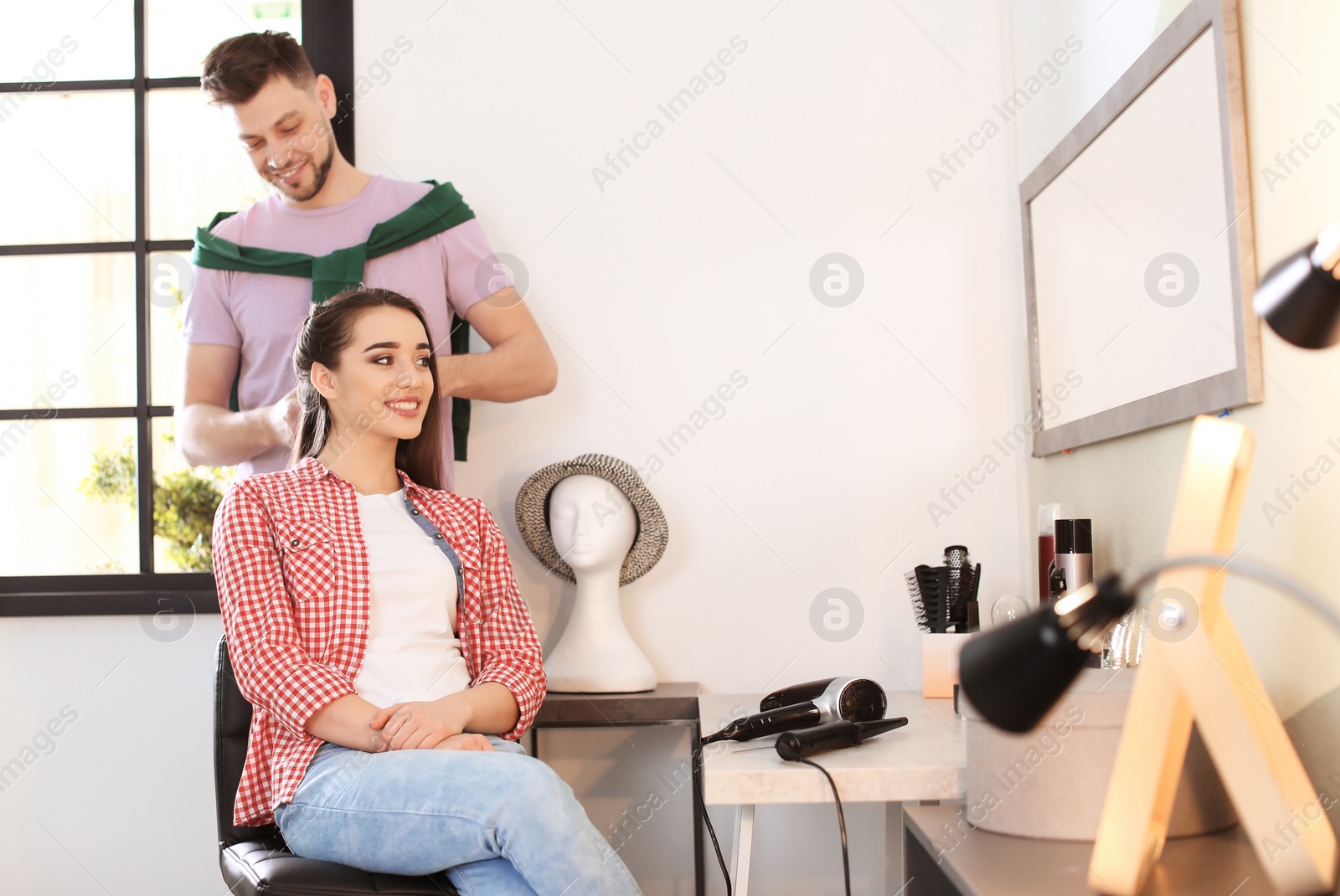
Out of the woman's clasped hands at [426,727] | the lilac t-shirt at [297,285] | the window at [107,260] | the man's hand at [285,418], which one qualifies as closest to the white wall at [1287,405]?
the woman's clasped hands at [426,727]

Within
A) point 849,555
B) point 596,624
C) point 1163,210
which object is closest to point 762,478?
point 849,555

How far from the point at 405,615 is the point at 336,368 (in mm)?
451

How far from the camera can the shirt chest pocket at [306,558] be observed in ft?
5.34

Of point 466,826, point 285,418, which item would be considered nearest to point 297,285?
point 285,418

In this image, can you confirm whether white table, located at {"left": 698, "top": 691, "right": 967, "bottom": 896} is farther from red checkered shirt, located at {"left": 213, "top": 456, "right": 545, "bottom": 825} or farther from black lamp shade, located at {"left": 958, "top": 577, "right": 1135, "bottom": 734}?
black lamp shade, located at {"left": 958, "top": 577, "right": 1135, "bottom": 734}

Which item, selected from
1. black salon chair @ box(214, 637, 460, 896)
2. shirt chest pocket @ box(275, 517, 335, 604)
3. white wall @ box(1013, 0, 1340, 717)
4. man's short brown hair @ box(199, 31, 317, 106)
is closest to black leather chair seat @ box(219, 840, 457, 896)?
black salon chair @ box(214, 637, 460, 896)

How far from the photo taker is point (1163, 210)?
1615mm

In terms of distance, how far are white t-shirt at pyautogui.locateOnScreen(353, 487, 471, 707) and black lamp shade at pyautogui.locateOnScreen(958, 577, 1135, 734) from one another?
117 cm

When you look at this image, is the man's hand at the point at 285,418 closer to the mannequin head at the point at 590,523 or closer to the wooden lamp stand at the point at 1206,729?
the mannequin head at the point at 590,523

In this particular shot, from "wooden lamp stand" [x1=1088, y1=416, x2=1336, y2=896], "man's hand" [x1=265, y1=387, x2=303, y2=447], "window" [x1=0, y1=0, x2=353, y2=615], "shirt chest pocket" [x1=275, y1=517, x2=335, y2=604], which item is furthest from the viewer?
"window" [x1=0, y1=0, x2=353, y2=615]

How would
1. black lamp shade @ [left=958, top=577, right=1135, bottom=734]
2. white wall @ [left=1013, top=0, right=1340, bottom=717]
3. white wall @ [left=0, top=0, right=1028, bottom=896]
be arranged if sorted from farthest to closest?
white wall @ [left=0, top=0, right=1028, bottom=896] < white wall @ [left=1013, top=0, right=1340, bottom=717] < black lamp shade @ [left=958, top=577, right=1135, bottom=734]

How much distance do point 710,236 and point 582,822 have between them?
54.8 inches

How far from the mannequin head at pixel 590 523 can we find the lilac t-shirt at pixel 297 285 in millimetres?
245

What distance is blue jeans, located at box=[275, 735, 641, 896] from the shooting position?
→ 1346mm
